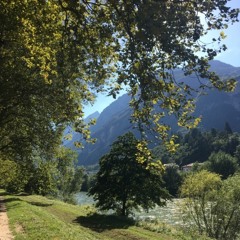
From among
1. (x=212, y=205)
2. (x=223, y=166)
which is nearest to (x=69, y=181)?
(x=212, y=205)

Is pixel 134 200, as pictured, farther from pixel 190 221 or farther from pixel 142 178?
pixel 190 221

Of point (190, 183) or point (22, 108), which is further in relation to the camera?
point (190, 183)

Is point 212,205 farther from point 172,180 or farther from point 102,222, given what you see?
point 172,180

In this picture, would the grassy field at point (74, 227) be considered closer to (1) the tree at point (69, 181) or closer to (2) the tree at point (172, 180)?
(1) the tree at point (69, 181)

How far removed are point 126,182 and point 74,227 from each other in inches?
521

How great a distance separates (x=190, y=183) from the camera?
46.0 meters

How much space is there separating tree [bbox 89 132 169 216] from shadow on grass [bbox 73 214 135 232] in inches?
117

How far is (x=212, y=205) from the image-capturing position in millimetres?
43500

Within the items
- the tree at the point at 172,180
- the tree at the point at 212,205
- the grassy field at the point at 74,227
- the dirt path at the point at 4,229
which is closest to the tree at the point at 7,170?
the grassy field at the point at 74,227

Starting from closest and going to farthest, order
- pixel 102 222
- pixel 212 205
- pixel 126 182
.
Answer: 1. pixel 102 222
2. pixel 126 182
3. pixel 212 205

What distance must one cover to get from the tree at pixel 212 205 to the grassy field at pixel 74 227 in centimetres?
1074

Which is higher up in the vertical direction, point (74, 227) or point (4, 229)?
point (4, 229)

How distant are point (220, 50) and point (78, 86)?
40.2ft

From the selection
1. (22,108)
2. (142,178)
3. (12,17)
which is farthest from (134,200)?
(12,17)
